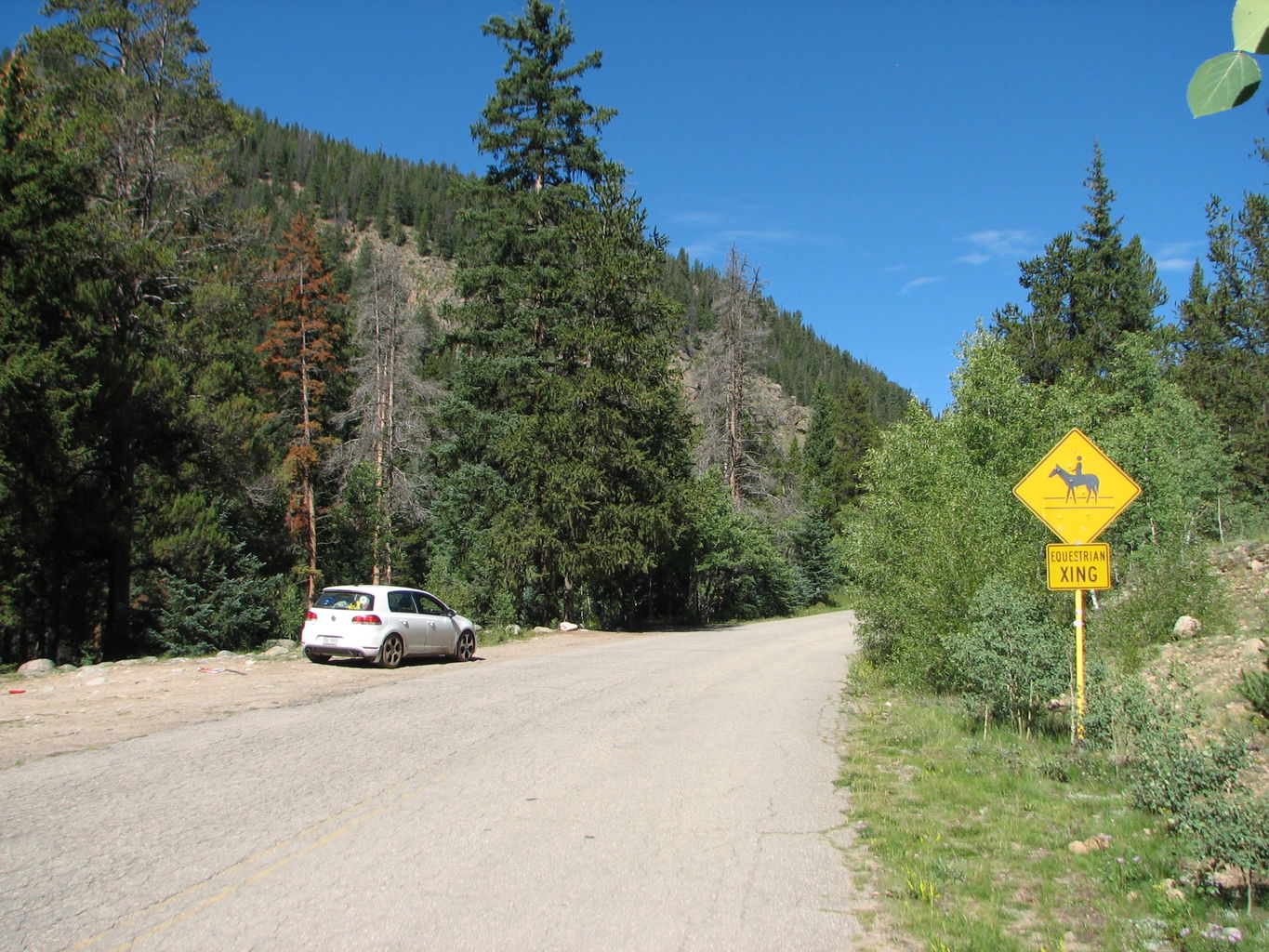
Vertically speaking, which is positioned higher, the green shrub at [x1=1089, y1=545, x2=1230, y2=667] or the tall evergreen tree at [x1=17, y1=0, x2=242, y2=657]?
the tall evergreen tree at [x1=17, y1=0, x2=242, y2=657]

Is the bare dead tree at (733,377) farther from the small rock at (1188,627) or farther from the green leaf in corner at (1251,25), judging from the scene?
the green leaf in corner at (1251,25)

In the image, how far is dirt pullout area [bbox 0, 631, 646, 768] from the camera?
9.52 metres

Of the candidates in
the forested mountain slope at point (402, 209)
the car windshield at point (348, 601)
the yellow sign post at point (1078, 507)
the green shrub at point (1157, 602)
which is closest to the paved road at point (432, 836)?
the yellow sign post at point (1078, 507)

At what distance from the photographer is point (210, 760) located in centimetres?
804

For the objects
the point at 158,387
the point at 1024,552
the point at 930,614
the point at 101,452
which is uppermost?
the point at 158,387

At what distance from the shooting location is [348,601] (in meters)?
16.5

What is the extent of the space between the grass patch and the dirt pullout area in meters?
8.02

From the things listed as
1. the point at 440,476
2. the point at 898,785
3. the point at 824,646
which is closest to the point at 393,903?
the point at 898,785

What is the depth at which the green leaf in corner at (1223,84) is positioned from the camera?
1593 millimetres

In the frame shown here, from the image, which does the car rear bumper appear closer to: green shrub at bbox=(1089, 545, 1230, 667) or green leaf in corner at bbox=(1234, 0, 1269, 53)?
green shrub at bbox=(1089, 545, 1230, 667)

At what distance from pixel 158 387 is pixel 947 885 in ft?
75.9

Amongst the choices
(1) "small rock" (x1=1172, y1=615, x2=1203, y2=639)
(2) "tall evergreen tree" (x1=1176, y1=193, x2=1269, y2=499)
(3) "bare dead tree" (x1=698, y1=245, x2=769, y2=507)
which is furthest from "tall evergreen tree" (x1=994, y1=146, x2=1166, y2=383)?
(1) "small rock" (x1=1172, y1=615, x2=1203, y2=639)

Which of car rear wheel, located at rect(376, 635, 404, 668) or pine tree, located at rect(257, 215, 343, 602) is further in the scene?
pine tree, located at rect(257, 215, 343, 602)

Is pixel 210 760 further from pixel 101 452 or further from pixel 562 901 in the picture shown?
pixel 101 452
